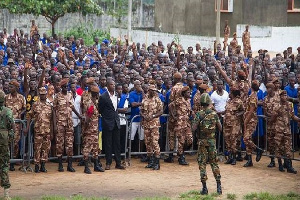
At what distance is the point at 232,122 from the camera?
1551 centimetres

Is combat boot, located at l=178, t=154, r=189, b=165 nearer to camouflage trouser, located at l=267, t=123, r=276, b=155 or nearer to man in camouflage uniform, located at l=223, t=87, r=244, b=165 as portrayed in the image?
man in camouflage uniform, located at l=223, t=87, r=244, b=165

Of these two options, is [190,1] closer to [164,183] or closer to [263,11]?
[263,11]

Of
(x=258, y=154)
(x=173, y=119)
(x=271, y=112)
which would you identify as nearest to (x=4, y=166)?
(x=173, y=119)

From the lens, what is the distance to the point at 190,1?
129ft

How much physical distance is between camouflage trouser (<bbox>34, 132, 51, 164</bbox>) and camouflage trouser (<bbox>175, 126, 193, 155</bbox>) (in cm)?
291

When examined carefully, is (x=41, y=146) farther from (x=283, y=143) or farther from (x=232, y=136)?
(x=283, y=143)

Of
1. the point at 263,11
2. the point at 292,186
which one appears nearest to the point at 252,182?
the point at 292,186

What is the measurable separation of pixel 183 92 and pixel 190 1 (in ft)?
81.1

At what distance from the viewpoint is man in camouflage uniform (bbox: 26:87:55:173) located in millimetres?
14203

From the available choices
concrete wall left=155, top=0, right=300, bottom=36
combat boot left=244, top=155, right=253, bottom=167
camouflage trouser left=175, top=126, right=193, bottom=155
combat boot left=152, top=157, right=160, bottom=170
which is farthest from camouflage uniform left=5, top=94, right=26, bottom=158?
concrete wall left=155, top=0, right=300, bottom=36

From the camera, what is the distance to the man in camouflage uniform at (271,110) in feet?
49.3

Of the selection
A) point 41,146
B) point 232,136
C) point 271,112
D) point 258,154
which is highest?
point 271,112

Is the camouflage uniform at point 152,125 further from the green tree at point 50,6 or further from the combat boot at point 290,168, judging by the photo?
the green tree at point 50,6

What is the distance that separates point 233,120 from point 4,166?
561 centimetres
